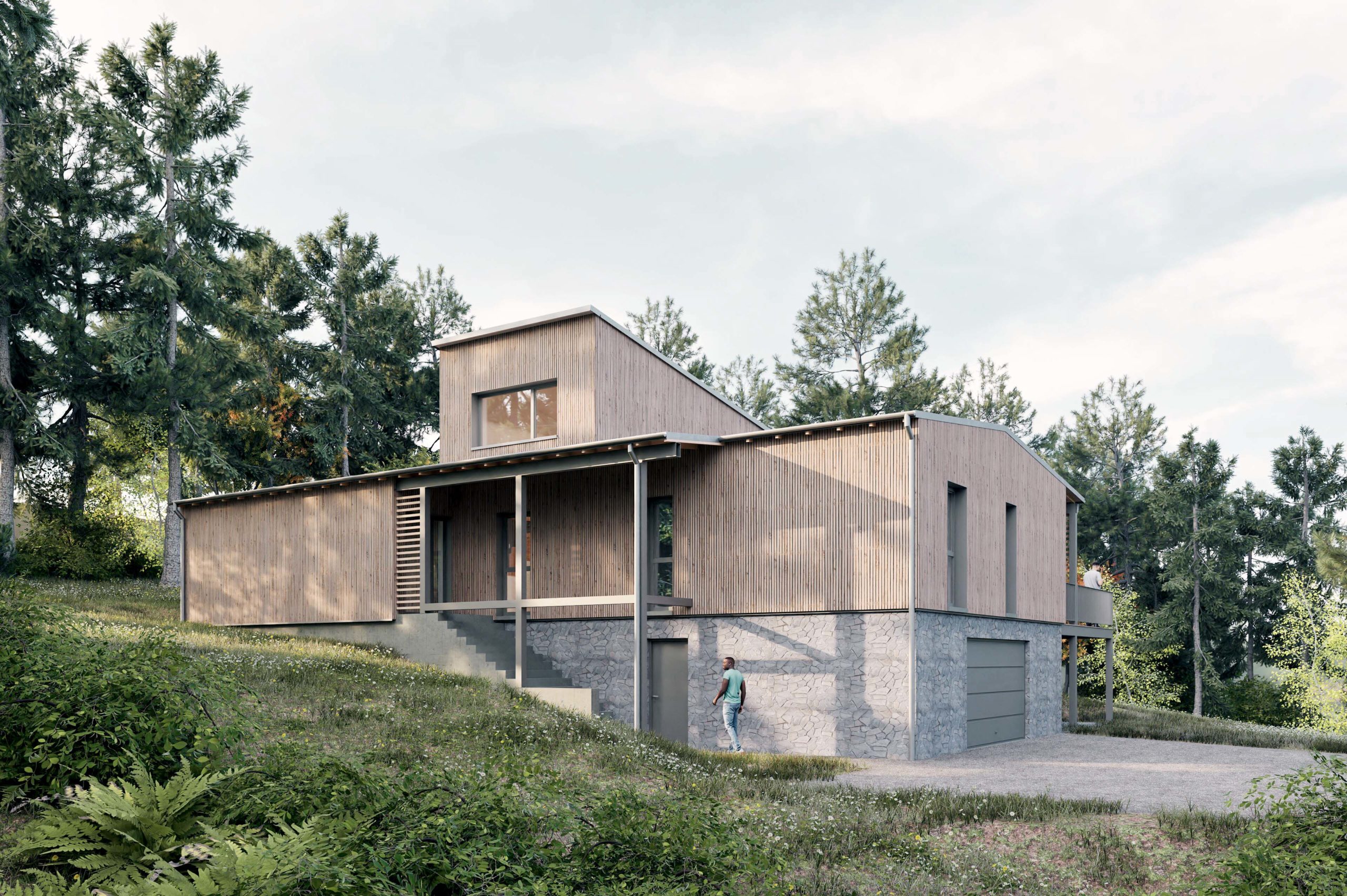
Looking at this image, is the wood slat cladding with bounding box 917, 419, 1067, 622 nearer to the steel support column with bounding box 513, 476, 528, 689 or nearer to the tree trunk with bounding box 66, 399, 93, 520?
the steel support column with bounding box 513, 476, 528, 689

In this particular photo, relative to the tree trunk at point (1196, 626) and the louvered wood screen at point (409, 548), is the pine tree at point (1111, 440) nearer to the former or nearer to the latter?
the tree trunk at point (1196, 626)

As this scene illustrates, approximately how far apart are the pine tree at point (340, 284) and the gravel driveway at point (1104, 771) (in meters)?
27.1

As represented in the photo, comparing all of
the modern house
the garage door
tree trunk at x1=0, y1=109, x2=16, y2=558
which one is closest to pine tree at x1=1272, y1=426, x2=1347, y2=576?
the modern house

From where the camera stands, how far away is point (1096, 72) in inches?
739

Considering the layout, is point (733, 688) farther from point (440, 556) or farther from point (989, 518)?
point (440, 556)

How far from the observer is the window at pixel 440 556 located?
68.7 ft

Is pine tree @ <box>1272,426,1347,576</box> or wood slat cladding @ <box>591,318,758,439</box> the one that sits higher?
wood slat cladding @ <box>591,318,758,439</box>

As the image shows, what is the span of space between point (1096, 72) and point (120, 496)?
40.2m

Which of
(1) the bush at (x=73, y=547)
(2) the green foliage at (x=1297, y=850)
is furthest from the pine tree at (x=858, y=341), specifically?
(2) the green foliage at (x=1297, y=850)

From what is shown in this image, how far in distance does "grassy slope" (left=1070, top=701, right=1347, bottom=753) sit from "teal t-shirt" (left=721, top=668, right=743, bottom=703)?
9615mm

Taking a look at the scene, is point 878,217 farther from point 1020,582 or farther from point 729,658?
point 729,658

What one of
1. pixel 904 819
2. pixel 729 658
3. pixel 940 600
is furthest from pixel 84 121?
pixel 904 819

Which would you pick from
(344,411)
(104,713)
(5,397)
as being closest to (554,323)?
(104,713)

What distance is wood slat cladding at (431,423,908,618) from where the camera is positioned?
15938mm
